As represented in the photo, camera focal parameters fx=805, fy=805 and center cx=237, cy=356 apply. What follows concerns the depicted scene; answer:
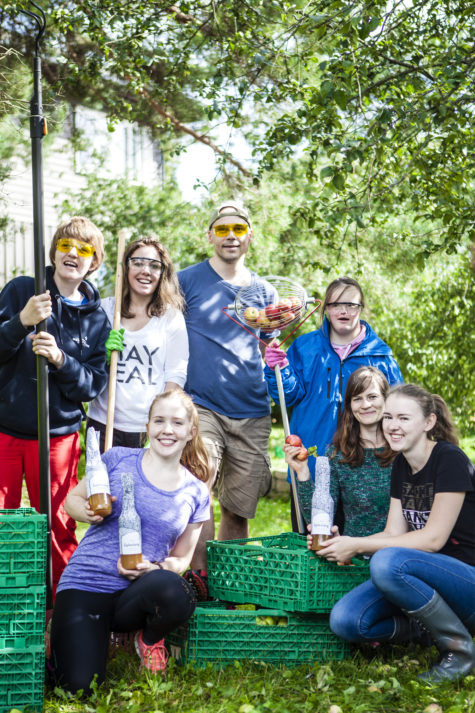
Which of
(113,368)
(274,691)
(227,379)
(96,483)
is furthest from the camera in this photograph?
(227,379)

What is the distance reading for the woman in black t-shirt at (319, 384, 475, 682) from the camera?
Answer: 3.31m

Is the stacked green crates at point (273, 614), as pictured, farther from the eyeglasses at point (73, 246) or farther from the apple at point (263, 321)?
the eyeglasses at point (73, 246)

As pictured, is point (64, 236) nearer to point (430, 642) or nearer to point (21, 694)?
point (21, 694)

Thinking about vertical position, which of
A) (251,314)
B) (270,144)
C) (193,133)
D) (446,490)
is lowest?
(446,490)

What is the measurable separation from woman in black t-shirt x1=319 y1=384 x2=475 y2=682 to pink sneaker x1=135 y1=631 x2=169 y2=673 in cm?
72

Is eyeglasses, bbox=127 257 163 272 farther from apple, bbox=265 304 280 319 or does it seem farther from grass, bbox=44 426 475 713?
grass, bbox=44 426 475 713

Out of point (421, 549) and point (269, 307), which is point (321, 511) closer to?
point (421, 549)

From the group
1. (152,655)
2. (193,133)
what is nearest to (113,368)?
(152,655)

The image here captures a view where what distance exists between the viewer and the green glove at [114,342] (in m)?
4.09

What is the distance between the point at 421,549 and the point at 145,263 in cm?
202

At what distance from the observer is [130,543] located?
3.21m

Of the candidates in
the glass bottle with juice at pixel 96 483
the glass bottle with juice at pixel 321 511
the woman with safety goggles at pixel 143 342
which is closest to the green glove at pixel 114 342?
the woman with safety goggles at pixel 143 342

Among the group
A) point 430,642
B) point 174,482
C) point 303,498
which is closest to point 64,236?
point 174,482

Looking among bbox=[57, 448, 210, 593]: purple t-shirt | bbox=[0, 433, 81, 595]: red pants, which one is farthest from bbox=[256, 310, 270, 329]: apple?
bbox=[0, 433, 81, 595]: red pants
